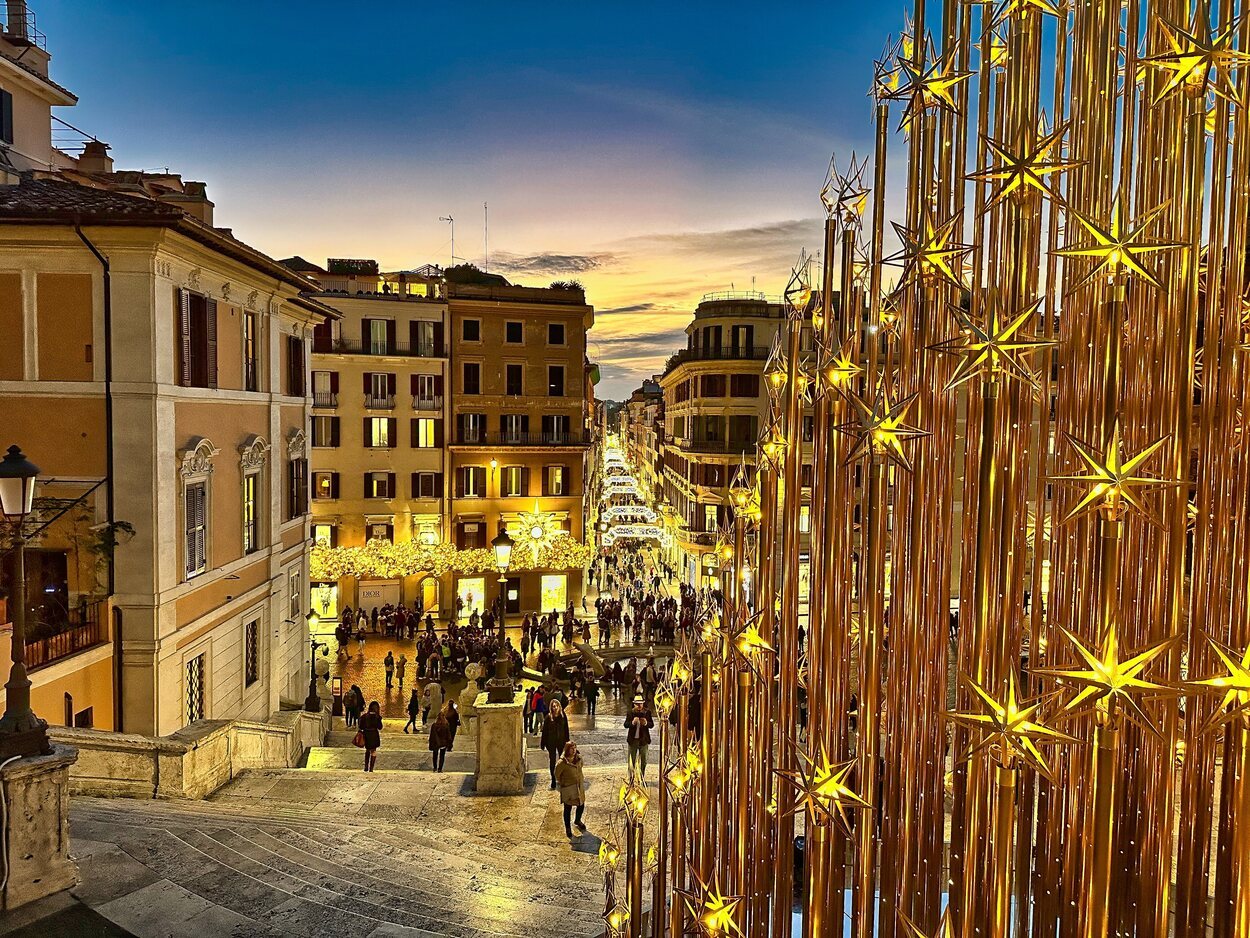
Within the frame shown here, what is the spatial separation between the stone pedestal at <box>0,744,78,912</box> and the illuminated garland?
23170mm

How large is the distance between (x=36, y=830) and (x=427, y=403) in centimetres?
3304

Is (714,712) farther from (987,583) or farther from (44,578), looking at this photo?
(44,578)

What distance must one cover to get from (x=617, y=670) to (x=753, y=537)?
804 inches

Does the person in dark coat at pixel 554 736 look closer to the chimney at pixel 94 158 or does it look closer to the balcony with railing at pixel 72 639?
the balcony with railing at pixel 72 639

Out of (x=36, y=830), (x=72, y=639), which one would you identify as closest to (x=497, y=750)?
(x=72, y=639)

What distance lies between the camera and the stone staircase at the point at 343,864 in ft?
23.1

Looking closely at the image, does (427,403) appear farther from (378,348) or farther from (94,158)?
(94,158)

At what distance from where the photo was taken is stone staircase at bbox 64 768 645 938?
705 cm

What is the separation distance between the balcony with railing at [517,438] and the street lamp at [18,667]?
3144cm

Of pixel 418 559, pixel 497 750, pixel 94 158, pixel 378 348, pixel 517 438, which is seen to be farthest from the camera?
pixel 517 438

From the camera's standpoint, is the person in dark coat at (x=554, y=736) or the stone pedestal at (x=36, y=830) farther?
the person in dark coat at (x=554, y=736)

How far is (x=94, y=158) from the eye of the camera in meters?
23.9

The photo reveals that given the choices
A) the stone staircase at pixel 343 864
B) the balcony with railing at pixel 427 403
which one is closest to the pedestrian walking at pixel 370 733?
the stone staircase at pixel 343 864

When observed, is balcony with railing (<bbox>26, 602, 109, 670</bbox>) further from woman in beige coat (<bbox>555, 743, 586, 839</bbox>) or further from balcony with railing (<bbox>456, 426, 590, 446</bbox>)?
balcony with railing (<bbox>456, 426, 590, 446</bbox>)
